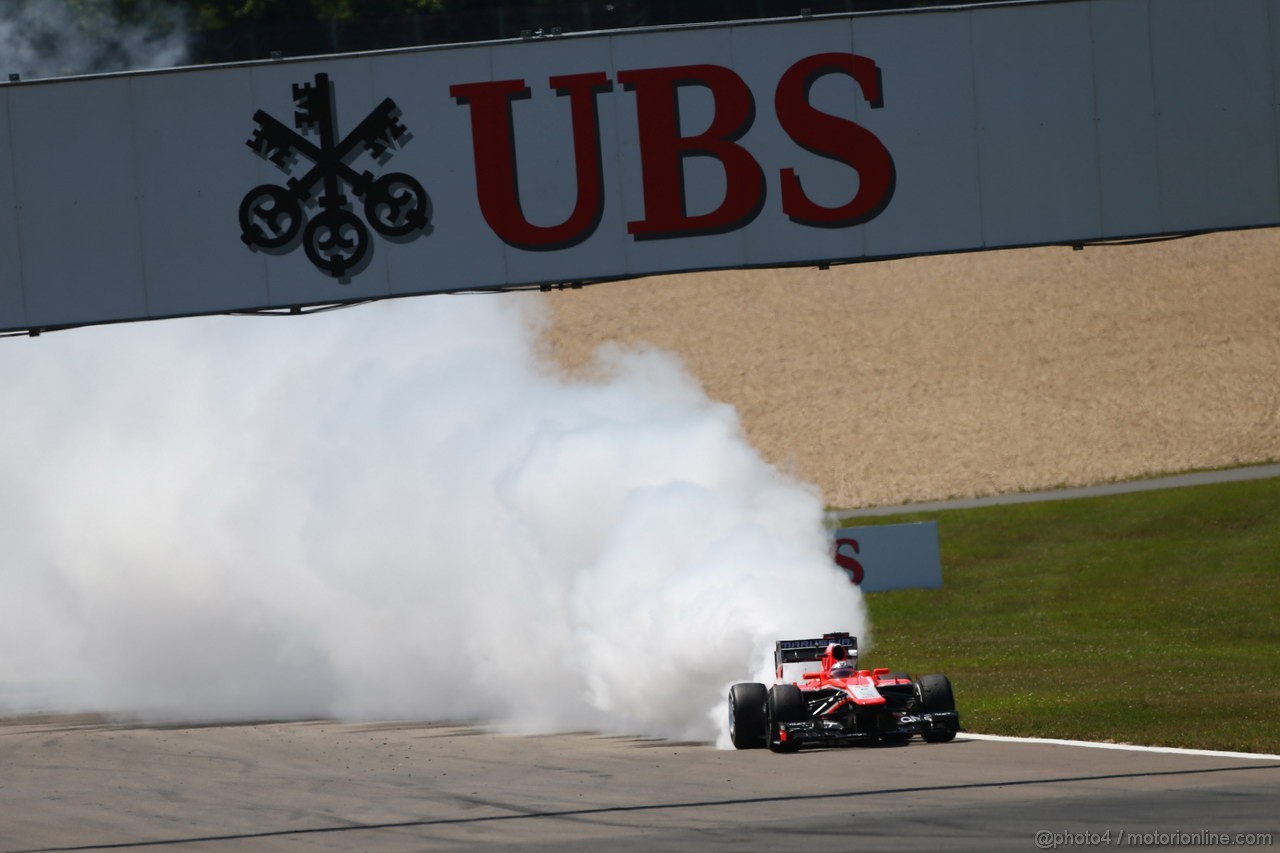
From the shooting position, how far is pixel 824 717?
21297 millimetres

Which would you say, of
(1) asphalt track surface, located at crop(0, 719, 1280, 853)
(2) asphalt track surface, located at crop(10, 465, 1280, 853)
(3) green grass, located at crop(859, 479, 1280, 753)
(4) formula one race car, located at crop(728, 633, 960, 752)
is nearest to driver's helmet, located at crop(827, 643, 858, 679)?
(4) formula one race car, located at crop(728, 633, 960, 752)

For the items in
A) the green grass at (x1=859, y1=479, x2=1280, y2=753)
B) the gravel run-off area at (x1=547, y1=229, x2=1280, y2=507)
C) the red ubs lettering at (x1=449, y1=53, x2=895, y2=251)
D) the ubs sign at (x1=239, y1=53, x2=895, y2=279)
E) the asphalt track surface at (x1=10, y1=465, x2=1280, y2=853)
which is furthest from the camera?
the gravel run-off area at (x1=547, y1=229, x2=1280, y2=507)

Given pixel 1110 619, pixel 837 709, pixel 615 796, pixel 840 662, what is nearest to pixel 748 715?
pixel 837 709

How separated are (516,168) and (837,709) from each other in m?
6.97

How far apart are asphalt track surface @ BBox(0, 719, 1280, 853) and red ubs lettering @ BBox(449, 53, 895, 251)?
576 cm

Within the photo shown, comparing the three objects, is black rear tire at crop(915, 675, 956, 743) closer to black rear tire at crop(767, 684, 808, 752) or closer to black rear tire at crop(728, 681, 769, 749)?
black rear tire at crop(767, 684, 808, 752)

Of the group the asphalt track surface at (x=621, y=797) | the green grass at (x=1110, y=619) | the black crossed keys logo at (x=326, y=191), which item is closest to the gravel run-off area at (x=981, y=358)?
the green grass at (x=1110, y=619)

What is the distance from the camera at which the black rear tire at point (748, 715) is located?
21.3m

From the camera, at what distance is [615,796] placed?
18000mm

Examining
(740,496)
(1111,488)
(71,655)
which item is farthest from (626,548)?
(1111,488)

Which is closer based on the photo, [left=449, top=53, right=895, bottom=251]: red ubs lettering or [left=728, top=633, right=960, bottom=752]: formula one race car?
[left=449, top=53, right=895, bottom=251]: red ubs lettering

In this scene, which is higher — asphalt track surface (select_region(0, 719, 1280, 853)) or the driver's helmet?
the driver's helmet

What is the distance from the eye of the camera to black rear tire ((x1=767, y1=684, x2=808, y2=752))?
20969 millimetres

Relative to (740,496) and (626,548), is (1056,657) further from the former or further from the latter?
(626,548)
